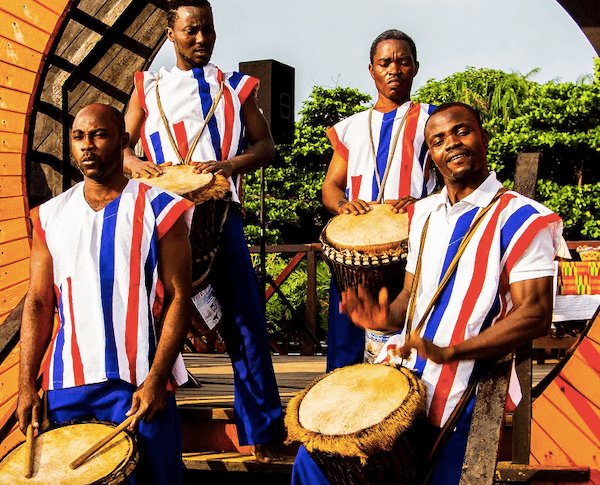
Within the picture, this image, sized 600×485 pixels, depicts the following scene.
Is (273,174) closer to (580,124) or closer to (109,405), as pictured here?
(580,124)

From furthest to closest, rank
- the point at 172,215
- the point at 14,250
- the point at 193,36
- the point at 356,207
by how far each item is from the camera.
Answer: the point at 14,250
the point at 193,36
the point at 356,207
the point at 172,215

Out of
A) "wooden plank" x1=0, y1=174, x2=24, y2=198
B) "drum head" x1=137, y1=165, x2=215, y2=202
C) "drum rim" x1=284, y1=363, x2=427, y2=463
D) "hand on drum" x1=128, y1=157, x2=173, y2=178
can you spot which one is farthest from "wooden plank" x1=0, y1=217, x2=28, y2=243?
"drum rim" x1=284, y1=363, x2=427, y2=463

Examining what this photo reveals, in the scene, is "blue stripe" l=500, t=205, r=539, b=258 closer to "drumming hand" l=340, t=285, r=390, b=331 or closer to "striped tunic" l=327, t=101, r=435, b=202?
"drumming hand" l=340, t=285, r=390, b=331

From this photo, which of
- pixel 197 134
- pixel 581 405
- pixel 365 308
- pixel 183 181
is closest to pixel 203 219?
pixel 183 181

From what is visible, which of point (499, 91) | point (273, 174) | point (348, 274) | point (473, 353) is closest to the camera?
point (473, 353)

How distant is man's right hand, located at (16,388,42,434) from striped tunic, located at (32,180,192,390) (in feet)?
0.18

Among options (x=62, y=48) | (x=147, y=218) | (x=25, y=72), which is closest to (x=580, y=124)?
(x=62, y=48)

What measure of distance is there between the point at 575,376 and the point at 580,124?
1694cm

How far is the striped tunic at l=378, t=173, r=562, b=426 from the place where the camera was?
2480 mm

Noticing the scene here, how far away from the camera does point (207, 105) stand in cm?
367

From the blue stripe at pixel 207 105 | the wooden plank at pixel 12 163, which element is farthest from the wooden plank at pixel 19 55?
the blue stripe at pixel 207 105

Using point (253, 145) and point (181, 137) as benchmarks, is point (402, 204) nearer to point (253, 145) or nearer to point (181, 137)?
point (253, 145)

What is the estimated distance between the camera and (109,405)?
274 cm

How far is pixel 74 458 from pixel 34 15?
295cm
